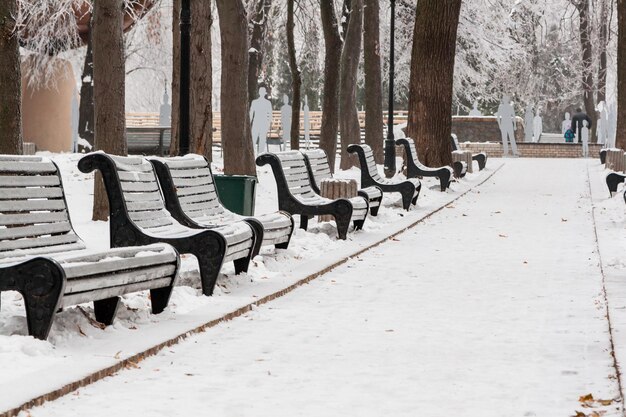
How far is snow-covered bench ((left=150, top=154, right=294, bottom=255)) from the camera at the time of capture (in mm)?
10938

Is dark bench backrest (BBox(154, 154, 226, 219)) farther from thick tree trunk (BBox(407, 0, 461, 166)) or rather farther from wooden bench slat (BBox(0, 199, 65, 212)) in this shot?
thick tree trunk (BBox(407, 0, 461, 166))

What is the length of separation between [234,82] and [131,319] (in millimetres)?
13213

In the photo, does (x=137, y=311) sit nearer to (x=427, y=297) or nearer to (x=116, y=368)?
(x=116, y=368)

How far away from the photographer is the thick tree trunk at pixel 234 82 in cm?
2119

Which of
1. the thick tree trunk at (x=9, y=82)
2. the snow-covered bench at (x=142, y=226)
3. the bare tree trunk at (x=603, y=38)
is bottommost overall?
the snow-covered bench at (x=142, y=226)

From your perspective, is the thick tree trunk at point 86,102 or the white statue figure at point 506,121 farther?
the white statue figure at point 506,121

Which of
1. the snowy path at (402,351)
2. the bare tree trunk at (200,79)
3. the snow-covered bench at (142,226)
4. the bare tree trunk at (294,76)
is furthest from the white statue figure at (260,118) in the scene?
the snow-covered bench at (142,226)

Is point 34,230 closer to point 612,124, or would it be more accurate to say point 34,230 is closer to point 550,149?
point 612,124

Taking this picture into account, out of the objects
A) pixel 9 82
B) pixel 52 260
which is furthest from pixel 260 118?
pixel 52 260

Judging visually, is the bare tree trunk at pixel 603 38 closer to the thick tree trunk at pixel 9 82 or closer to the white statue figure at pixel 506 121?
the white statue figure at pixel 506 121

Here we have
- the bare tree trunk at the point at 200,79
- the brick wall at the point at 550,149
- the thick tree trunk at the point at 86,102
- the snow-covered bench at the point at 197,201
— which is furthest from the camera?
the brick wall at the point at 550,149

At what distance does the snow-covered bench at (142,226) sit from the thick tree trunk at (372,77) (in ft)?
77.1

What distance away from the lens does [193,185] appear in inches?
452

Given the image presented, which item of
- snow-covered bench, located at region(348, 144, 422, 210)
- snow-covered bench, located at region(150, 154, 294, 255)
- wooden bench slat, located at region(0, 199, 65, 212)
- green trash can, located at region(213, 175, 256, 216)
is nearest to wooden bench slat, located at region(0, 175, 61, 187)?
wooden bench slat, located at region(0, 199, 65, 212)
